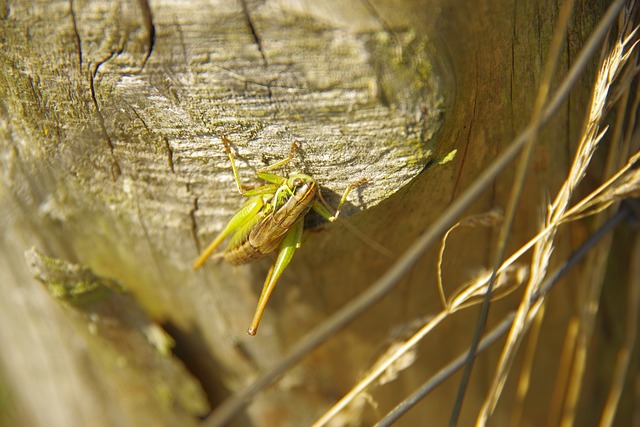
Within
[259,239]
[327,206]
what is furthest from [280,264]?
[327,206]

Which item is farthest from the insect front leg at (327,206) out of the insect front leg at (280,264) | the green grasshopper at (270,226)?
the insect front leg at (280,264)

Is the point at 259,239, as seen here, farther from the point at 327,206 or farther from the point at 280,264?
the point at 327,206

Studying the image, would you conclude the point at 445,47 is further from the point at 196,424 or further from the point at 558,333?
the point at 196,424

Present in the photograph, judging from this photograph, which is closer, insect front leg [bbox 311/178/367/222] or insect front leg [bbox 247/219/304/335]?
insect front leg [bbox 311/178/367/222]

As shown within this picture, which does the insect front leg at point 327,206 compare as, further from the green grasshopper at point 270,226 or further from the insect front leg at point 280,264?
the insect front leg at point 280,264

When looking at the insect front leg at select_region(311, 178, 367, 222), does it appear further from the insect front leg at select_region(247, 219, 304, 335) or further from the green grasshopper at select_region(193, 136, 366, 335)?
the insect front leg at select_region(247, 219, 304, 335)

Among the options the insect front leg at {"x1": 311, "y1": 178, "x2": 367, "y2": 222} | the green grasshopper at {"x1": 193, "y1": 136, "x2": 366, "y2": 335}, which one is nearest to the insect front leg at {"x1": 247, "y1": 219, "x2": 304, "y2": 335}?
the green grasshopper at {"x1": 193, "y1": 136, "x2": 366, "y2": 335}
